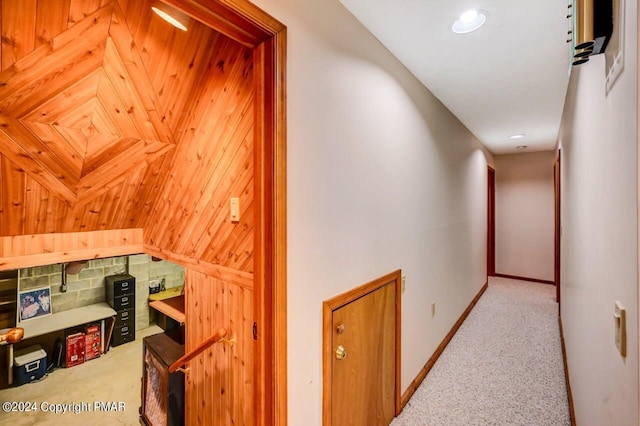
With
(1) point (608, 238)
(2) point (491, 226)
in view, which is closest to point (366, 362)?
(1) point (608, 238)

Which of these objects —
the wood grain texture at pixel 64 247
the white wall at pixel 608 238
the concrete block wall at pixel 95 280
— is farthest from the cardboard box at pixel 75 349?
Answer: the white wall at pixel 608 238

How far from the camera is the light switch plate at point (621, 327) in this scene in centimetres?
78

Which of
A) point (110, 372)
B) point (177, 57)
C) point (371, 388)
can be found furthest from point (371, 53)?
point (110, 372)

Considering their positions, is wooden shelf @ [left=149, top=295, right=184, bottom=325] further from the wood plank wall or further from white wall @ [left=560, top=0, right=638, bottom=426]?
white wall @ [left=560, top=0, right=638, bottom=426]

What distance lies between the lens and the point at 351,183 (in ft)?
5.05

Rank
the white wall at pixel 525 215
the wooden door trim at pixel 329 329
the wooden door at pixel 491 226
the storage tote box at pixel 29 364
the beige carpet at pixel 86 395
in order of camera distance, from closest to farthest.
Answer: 1. the wooden door trim at pixel 329 329
2. the beige carpet at pixel 86 395
3. the storage tote box at pixel 29 364
4. the white wall at pixel 525 215
5. the wooden door at pixel 491 226

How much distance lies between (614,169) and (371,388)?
1573 mm

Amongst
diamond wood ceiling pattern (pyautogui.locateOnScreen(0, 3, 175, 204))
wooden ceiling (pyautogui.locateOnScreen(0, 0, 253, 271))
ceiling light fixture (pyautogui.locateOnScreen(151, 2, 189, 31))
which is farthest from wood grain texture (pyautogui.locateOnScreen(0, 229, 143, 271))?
ceiling light fixture (pyautogui.locateOnScreen(151, 2, 189, 31))

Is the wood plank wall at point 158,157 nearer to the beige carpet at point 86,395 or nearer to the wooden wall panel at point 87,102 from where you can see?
the wooden wall panel at point 87,102

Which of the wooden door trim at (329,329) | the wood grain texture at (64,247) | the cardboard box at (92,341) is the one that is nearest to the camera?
the wooden door trim at (329,329)

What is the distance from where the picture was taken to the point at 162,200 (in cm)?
215

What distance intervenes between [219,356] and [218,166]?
1.11 metres

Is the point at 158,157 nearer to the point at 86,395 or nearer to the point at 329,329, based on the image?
the point at 329,329

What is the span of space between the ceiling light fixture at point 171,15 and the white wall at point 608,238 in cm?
151
